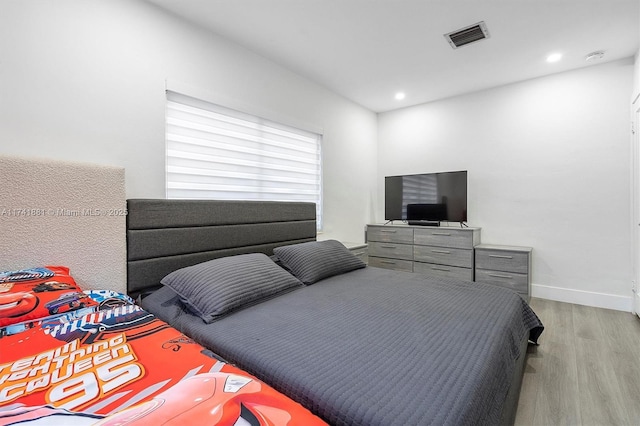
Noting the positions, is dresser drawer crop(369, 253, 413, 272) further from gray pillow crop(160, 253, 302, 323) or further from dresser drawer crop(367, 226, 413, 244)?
gray pillow crop(160, 253, 302, 323)

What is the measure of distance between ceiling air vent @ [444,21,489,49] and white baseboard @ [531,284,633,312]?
2.86 metres

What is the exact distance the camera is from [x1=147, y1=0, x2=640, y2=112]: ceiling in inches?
87.0

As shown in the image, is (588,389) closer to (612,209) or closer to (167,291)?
(612,209)

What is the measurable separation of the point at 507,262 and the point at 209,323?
127 inches

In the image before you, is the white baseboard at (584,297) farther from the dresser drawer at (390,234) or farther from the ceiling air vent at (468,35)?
the ceiling air vent at (468,35)

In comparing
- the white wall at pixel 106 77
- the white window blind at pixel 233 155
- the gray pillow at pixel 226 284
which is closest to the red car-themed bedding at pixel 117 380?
the gray pillow at pixel 226 284

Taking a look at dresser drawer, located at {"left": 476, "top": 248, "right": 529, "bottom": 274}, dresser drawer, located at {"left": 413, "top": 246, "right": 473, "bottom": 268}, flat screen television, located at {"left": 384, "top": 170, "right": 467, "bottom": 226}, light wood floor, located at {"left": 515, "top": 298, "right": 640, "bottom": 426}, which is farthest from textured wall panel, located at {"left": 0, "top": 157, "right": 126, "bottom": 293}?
dresser drawer, located at {"left": 476, "top": 248, "right": 529, "bottom": 274}

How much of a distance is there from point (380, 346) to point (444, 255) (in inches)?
109

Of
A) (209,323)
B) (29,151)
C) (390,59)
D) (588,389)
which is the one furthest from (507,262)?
(29,151)

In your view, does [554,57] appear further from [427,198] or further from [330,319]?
[330,319]

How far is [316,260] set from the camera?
2365 millimetres

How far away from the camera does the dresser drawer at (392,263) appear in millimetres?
3918

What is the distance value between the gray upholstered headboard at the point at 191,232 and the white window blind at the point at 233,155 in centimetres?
27

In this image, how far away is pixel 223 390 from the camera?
78 centimetres
